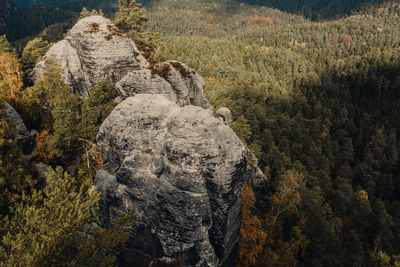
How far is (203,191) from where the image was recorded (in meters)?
21.5

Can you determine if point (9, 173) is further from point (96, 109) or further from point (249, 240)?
point (249, 240)

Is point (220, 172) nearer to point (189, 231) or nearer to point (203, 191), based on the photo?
point (203, 191)

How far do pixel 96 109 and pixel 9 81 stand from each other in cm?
1573

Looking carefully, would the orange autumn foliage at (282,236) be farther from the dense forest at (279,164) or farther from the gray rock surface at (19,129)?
the gray rock surface at (19,129)

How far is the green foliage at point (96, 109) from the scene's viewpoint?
3356 centimetres

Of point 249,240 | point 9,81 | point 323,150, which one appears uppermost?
point 9,81

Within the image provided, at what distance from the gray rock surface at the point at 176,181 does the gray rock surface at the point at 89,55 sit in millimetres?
20949

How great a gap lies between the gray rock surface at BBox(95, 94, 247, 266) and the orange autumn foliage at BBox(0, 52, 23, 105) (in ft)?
74.0

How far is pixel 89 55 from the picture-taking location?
41.9 m

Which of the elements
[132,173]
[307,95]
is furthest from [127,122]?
[307,95]

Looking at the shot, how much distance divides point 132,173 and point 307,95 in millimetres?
125394

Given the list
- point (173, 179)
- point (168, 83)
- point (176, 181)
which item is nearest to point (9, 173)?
point (173, 179)

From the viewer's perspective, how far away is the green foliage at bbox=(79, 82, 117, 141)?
33562 millimetres

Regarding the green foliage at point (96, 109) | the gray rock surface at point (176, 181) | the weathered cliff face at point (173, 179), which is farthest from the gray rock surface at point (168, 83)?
the gray rock surface at point (176, 181)
